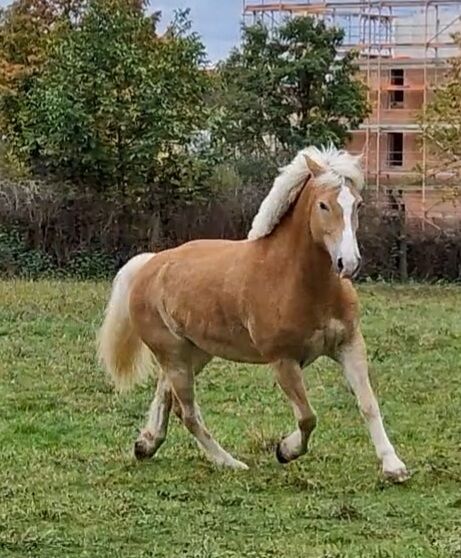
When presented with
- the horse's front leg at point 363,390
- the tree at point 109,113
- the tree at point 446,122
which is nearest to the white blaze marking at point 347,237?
the horse's front leg at point 363,390

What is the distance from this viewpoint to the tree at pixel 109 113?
25.2 m

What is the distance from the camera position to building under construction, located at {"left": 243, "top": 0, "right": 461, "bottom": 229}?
38.9 metres

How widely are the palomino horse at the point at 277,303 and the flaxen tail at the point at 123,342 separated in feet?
0.24

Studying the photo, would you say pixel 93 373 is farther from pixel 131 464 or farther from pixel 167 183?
pixel 167 183

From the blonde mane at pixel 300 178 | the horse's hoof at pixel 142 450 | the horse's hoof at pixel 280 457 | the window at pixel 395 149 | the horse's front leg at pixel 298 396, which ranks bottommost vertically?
the window at pixel 395 149

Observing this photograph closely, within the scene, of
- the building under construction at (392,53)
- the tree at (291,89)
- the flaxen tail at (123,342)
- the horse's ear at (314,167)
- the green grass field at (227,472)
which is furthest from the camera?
the building under construction at (392,53)

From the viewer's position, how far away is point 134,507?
20.6 feet

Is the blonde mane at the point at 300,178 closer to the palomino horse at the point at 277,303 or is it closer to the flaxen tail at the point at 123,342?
the palomino horse at the point at 277,303

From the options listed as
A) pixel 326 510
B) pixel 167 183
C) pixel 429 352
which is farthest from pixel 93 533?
pixel 167 183

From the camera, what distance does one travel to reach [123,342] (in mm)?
8430

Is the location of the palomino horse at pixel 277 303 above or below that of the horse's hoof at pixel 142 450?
above

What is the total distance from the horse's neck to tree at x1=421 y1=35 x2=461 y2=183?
20532mm

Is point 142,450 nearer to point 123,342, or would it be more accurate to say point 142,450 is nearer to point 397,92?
point 123,342

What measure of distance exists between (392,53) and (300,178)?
33.7 meters
